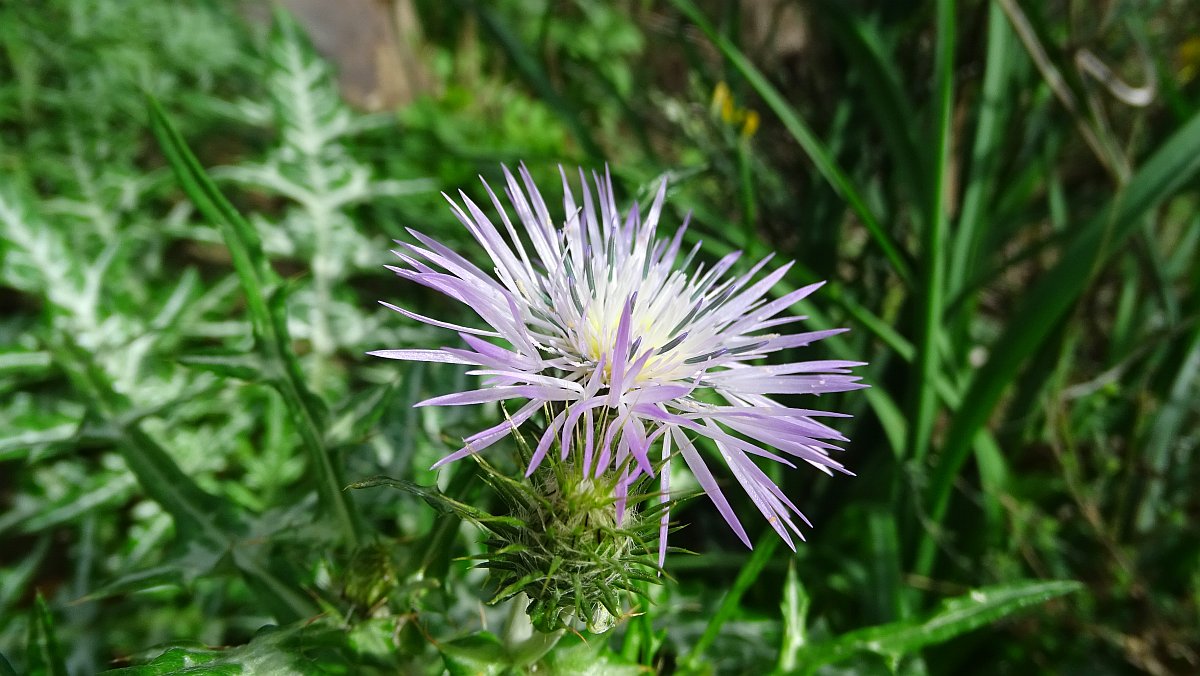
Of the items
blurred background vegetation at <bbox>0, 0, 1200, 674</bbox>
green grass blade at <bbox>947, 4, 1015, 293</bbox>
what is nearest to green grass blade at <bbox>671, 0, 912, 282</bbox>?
blurred background vegetation at <bbox>0, 0, 1200, 674</bbox>

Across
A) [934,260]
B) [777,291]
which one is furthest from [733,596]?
[934,260]

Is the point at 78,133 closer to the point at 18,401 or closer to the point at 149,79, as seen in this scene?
the point at 149,79

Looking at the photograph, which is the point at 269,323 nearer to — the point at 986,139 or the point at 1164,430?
the point at 986,139

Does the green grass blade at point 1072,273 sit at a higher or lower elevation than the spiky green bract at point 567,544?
higher

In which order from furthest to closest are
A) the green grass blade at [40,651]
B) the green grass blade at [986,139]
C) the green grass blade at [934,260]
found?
1. the green grass blade at [986,139]
2. the green grass blade at [934,260]
3. the green grass blade at [40,651]

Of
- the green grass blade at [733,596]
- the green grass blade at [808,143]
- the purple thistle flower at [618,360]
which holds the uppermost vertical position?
the green grass blade at [808,143]

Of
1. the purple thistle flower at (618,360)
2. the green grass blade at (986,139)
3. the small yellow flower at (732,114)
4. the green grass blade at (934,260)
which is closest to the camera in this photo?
the purple thistle flower at (618,360)

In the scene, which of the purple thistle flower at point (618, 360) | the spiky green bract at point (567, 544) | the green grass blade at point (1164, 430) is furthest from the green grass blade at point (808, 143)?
the spiky green bract at point (567, 544)

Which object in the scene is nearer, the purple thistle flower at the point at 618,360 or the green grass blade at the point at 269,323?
the purple thistle flower at the point at 618,360

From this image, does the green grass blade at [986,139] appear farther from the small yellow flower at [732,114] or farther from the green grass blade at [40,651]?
the green grass blade at [40,651]
